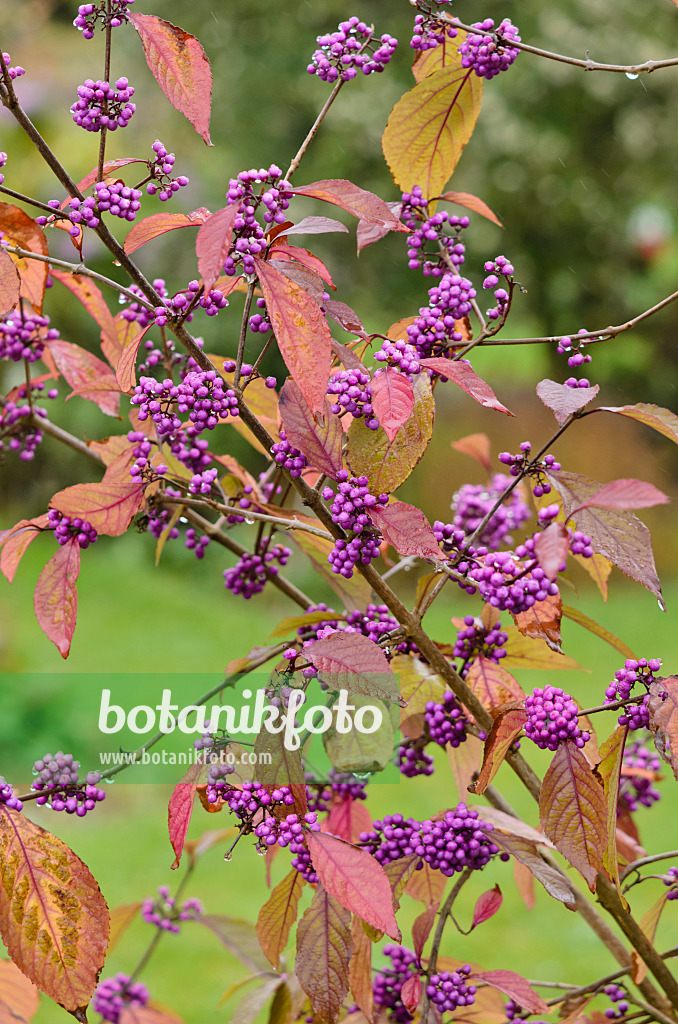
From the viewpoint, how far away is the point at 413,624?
0.66 m

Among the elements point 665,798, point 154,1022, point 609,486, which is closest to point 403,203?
point 609,486

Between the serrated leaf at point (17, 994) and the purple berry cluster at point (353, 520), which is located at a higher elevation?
the purple berry cluster at point (353, 520)

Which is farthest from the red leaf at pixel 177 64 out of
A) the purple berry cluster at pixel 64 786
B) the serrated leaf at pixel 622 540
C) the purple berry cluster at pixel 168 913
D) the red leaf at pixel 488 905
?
the purple berry cluster at pixel 168 913

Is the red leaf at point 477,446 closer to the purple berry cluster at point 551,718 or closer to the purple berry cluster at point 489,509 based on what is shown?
the purple berry cluster at point 489,509

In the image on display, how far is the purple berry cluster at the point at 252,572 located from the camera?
841mm

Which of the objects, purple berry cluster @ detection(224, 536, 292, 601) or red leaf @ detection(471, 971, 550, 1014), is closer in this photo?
red leaf @ detection(471, 971, 550, 1014)

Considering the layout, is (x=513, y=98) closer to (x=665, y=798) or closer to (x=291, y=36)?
(x=291, y=36)

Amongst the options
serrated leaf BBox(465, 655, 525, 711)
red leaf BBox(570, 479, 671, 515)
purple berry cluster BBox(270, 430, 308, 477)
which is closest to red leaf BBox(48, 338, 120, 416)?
purple berry cluster BBox(270, 430, 308, 477)

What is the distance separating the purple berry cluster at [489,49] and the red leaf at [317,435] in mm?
292

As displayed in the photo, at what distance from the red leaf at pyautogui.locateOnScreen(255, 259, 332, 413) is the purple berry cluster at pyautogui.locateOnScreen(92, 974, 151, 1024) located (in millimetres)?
764

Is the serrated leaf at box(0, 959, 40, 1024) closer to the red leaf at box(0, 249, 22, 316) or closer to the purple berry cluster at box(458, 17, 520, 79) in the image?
the red leaf at box(0, 249, 22, 316)

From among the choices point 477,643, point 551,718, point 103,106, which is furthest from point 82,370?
point 551,718

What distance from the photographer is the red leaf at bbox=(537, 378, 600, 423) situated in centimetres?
62

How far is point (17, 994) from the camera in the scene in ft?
2.65
